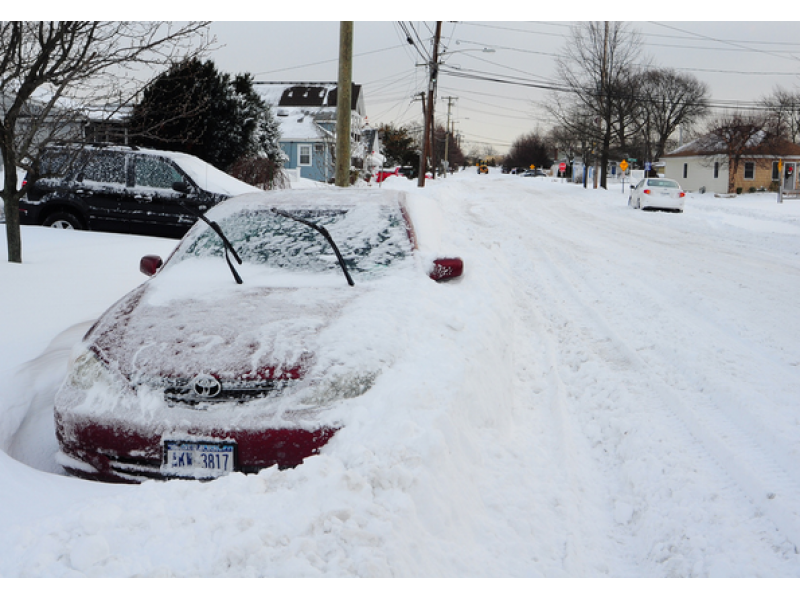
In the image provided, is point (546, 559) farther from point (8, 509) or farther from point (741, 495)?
point (8, 509)

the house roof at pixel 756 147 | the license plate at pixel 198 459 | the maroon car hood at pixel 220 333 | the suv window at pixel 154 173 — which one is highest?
the house roof at pixel 756 147

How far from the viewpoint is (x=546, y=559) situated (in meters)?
2.76

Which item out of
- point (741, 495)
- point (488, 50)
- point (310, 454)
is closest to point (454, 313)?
point (310, 454)

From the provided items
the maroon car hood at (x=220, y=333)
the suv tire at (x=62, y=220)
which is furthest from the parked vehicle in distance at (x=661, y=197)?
the maroon car hood at (x=220, y=333)

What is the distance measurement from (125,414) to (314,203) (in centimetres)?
227

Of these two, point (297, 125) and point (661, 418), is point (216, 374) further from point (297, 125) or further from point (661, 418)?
point (297, 125)

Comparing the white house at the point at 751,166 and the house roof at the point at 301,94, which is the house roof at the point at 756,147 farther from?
the house roof at the point at 301,94

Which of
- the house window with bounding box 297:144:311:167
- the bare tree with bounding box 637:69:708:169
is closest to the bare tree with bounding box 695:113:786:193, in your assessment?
the bare tree with bounding box 637:69:708:169

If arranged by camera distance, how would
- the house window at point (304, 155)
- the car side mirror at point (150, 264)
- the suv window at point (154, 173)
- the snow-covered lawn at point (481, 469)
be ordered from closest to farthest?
the snow-covered lawn at point (481, 469)
the car side mirror at point (150, 264)
the suv window at point (154, 173)
the house window at point (304, 155)

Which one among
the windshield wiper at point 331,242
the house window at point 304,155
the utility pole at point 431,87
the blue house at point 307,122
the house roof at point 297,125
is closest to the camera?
the windshield wiper at point 331,242

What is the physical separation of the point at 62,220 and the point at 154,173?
5.57 ft

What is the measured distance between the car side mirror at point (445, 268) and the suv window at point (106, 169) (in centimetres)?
854

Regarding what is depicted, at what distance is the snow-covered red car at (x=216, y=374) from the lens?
2986 mm

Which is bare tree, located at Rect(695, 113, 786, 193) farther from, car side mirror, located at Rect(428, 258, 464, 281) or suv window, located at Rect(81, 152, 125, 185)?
car side mirror, located at Rect(428, 258, 464, 281)
